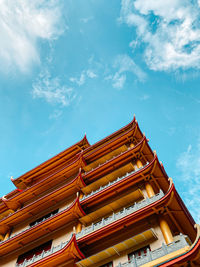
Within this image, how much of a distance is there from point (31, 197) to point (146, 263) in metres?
21.9

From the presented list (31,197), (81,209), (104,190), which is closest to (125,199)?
(104,190)

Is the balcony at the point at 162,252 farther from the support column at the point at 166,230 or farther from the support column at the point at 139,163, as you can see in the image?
the support column at the point at 139,163

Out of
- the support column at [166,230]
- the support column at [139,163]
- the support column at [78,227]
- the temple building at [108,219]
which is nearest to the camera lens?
the support column at [166,230]

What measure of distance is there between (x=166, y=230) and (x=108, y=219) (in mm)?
5009

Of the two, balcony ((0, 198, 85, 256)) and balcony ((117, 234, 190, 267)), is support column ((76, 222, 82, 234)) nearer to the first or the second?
balcony ((0, 198, 85, 256))

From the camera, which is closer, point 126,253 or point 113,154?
point 126,253

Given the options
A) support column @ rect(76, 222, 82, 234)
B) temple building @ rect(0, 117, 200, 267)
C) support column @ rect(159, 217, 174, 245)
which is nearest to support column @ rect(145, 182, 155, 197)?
temple building @ rect(0, 117, 200, 267)

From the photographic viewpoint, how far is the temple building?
53.2 feet

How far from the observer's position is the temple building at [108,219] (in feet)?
53.2

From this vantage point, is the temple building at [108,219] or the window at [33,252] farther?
the window at [33,252]

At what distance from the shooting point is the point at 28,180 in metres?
36.4

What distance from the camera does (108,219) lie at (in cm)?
1934

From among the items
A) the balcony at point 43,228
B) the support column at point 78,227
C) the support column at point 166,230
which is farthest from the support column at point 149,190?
the support column at point 78,227

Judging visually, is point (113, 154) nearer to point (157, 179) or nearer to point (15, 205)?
point (157, 179)
